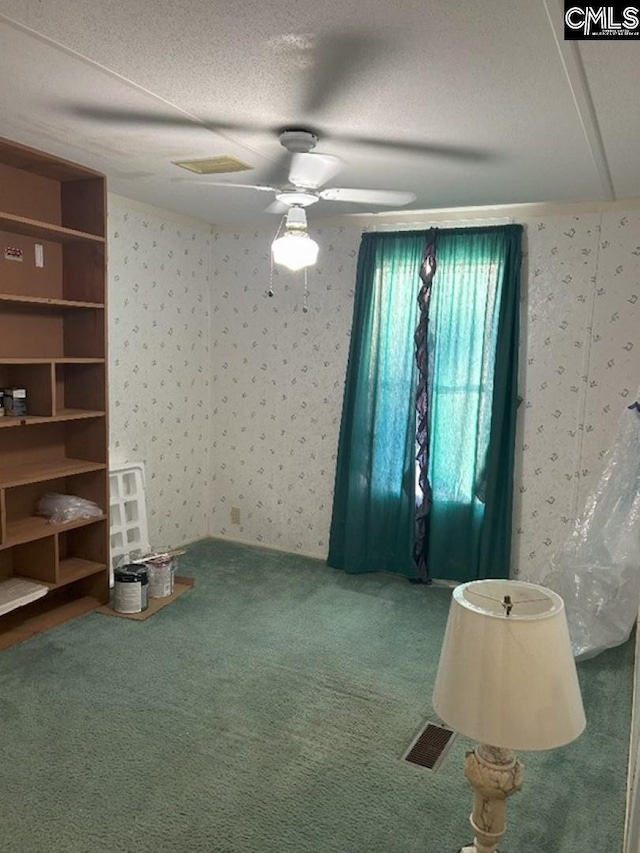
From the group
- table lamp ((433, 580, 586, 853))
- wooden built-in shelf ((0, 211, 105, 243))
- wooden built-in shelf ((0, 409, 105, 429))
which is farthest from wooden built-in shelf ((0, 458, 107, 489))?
table lamp ((433, 580, 586, 853))

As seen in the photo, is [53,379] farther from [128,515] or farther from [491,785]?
[491,785]

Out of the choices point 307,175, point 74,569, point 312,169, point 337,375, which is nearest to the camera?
point 312,169

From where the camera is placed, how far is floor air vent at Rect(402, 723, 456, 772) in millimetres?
2469

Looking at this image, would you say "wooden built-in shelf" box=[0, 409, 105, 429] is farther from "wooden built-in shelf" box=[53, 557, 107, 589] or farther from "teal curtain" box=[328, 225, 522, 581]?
"teal curtain" box=[328, 225, 522, 581]

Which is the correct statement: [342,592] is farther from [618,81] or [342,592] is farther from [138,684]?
[618,81]

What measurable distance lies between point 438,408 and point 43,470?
239 cm

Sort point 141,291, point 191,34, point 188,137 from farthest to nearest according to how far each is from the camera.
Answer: point 141,291, point 188,137, point 191,34

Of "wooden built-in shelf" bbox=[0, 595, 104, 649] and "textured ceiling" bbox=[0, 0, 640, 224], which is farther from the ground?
Result: "textured ceiling" bbox=[0, 0, 640, 224]

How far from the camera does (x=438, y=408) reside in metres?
4.19

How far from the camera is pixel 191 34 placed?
1.85 m

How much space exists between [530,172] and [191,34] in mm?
1894

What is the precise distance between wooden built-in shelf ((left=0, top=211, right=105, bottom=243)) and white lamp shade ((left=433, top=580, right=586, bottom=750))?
2.85m

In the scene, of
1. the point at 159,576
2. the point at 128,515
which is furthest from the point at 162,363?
the point at 159,576

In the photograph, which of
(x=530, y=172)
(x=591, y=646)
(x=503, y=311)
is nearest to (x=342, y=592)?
(x=591, y=646)
